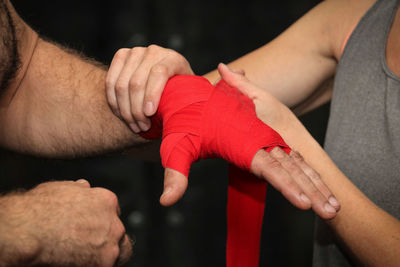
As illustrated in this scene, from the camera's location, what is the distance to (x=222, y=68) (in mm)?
754

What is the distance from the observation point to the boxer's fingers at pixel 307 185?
53 cm

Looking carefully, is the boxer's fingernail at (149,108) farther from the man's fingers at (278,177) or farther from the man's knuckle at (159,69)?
the man's fingers at (278,177)

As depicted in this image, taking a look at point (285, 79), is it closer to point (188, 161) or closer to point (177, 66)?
point (177, 66)

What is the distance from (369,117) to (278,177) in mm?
343

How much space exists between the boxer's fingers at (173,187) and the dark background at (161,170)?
1.07 m

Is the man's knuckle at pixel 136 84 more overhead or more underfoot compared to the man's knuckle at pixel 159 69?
more underfoot

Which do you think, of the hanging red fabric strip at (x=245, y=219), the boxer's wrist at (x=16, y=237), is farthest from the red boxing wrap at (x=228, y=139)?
the boxer's wrist at (x=16, y=237)

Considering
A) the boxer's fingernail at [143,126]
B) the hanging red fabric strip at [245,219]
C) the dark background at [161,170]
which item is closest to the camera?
the hanging red fabric strip at [245,219]

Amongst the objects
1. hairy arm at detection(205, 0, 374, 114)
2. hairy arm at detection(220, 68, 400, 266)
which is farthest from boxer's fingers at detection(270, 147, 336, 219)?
hairy arm at detection(205, 0, 374, 114)

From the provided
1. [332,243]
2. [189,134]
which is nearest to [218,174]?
[332,243]

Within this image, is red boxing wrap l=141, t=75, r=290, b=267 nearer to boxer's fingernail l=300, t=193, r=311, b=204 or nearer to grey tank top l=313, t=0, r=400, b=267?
boxer's fingernail l=300, t=193, r=311, b=204

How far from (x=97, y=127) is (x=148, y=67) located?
226mm

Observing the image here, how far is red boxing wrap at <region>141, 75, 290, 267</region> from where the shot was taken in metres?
0.58

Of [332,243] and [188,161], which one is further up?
[188,161]
